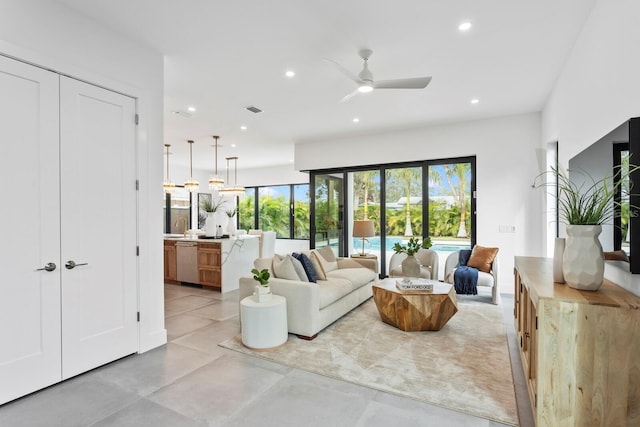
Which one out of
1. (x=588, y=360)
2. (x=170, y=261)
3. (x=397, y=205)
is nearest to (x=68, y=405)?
(x=588, y=360)

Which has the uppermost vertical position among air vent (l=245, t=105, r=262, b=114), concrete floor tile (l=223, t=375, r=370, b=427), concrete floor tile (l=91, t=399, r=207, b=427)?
air vent (l=245, t=105, r=262, b=114)

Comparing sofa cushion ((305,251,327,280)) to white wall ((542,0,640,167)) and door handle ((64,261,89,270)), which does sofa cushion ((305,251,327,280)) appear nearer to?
door handle ((64,261,89,270))

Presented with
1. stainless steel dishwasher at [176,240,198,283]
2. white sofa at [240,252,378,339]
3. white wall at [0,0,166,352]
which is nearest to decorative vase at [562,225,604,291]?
white sofa at [240,252,378,339]

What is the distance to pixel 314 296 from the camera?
3.51 m

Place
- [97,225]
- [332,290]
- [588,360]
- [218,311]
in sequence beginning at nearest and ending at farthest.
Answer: [588,360]
[97,225]
[332,290]
[218,311]

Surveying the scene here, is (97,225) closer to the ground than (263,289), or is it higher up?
higher up

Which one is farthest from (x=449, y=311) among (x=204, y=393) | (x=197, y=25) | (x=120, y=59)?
(x=120, y=59)

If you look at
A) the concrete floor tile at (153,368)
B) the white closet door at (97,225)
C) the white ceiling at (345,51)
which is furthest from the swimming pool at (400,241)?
the white closet door at (97,225)

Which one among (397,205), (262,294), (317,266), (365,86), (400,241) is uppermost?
(365,86)

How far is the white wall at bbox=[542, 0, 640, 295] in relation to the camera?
2.01 m

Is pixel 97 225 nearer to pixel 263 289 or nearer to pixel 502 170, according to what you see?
pixel 263 289

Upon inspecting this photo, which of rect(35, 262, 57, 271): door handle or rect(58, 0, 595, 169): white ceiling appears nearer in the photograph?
rect(35, 262, 57, 271): door handle

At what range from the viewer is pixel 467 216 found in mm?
6016

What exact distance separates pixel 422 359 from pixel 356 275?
1815 millimetres
